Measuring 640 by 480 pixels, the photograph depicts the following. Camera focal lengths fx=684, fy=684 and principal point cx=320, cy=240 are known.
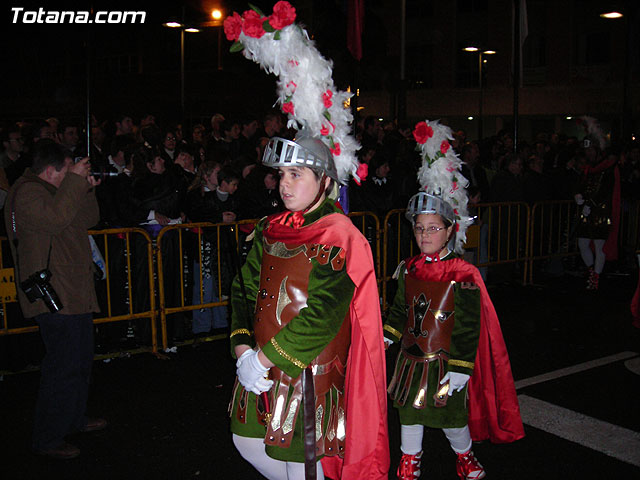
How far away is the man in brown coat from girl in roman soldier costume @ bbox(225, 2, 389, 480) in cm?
169

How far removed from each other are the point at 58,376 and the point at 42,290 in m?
0.58

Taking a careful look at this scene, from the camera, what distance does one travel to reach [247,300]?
10.5 ft

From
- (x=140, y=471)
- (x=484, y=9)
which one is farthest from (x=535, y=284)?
(x=484, y=9)

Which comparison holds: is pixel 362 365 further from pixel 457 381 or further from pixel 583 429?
pixel 583 429

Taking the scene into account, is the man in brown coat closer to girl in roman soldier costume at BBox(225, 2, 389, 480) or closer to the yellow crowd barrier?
the yellow crowd barrier

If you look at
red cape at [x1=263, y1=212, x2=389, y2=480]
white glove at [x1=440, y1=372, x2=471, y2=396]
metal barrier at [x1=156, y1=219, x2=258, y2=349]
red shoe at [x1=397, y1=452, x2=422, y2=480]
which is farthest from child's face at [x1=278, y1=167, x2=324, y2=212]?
metal barrier at [x1=156, y1=219, x2=258, y2=349]

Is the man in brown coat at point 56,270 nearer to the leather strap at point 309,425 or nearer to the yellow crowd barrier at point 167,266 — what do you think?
the yellow crowd barrier at point 167,266

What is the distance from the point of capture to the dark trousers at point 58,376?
175 inches

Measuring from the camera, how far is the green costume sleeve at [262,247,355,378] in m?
2.88

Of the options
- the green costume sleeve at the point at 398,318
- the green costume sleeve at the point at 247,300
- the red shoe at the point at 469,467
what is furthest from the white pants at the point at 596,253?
the green costume sleeve at the point at 247,300

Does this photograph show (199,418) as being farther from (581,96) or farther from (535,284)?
(581,96)

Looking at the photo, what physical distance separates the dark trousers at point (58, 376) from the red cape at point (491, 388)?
2.26m

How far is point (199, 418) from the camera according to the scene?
5.25 meters

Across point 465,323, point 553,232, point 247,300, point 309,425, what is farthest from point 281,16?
point 553,232
